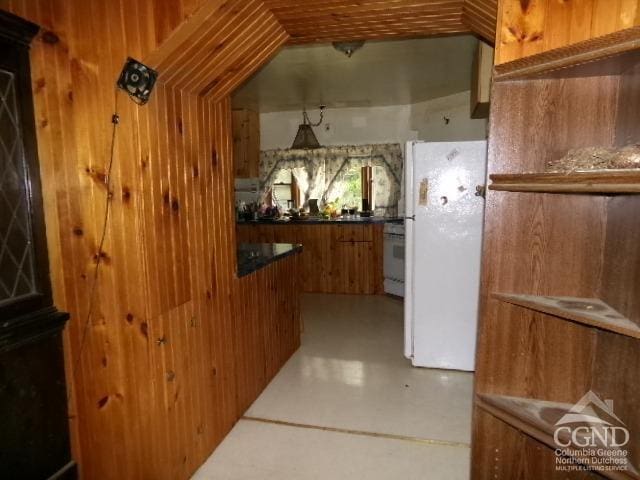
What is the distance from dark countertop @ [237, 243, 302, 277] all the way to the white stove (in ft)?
5.97

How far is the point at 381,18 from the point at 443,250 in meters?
1.76

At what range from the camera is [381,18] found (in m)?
1.71

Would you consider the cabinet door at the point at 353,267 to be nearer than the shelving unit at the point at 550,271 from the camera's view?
No

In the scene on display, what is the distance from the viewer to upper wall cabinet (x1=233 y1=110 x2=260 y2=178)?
509 centimetres

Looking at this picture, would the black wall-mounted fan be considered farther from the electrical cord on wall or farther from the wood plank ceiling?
the wood plank ceiling

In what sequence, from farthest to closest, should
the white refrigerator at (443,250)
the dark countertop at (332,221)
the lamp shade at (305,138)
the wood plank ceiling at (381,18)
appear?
the dark countertop at (332,221) < the lamp shade at (305,138) < the white refrigerator at (443,250) < the wood plank ceiling at (381,18)

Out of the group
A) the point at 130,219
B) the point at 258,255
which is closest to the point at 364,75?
the point at 258,255

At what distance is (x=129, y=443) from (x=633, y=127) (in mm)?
2129

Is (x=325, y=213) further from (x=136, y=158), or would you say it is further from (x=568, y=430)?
(x=568, y=430)

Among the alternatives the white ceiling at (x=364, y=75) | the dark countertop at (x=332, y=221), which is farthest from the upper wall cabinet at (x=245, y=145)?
the dark countertop at (x=332, y=221)

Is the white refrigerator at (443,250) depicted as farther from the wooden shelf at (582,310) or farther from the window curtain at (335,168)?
the window curtain at (335,168)

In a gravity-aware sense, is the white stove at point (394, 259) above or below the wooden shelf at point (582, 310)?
below

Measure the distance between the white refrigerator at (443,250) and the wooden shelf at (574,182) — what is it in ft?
5.60

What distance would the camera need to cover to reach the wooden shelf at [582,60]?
38.8 inches
